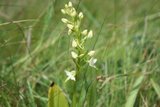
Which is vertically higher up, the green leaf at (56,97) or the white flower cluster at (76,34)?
the white flower cluster at (76,34)

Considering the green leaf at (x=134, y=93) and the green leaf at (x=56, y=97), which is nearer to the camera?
the green leaf at (x=56, y=97)

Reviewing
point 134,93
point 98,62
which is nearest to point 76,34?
point 134,93

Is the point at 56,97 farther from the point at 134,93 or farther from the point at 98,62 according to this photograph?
the point at 98,62

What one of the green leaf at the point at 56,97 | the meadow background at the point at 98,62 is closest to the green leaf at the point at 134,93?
the meadow background at the point at 98,62

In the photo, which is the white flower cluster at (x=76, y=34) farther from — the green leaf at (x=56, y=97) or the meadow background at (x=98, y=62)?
the meadow background at (x=98, y=62)

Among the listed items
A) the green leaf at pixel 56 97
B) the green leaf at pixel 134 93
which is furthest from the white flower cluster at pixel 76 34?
the green leaf at pixel 134 93

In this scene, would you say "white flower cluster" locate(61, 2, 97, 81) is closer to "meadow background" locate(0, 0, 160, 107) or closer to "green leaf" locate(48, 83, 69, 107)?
"green leaf" locate(48, 83, 69, 107)
